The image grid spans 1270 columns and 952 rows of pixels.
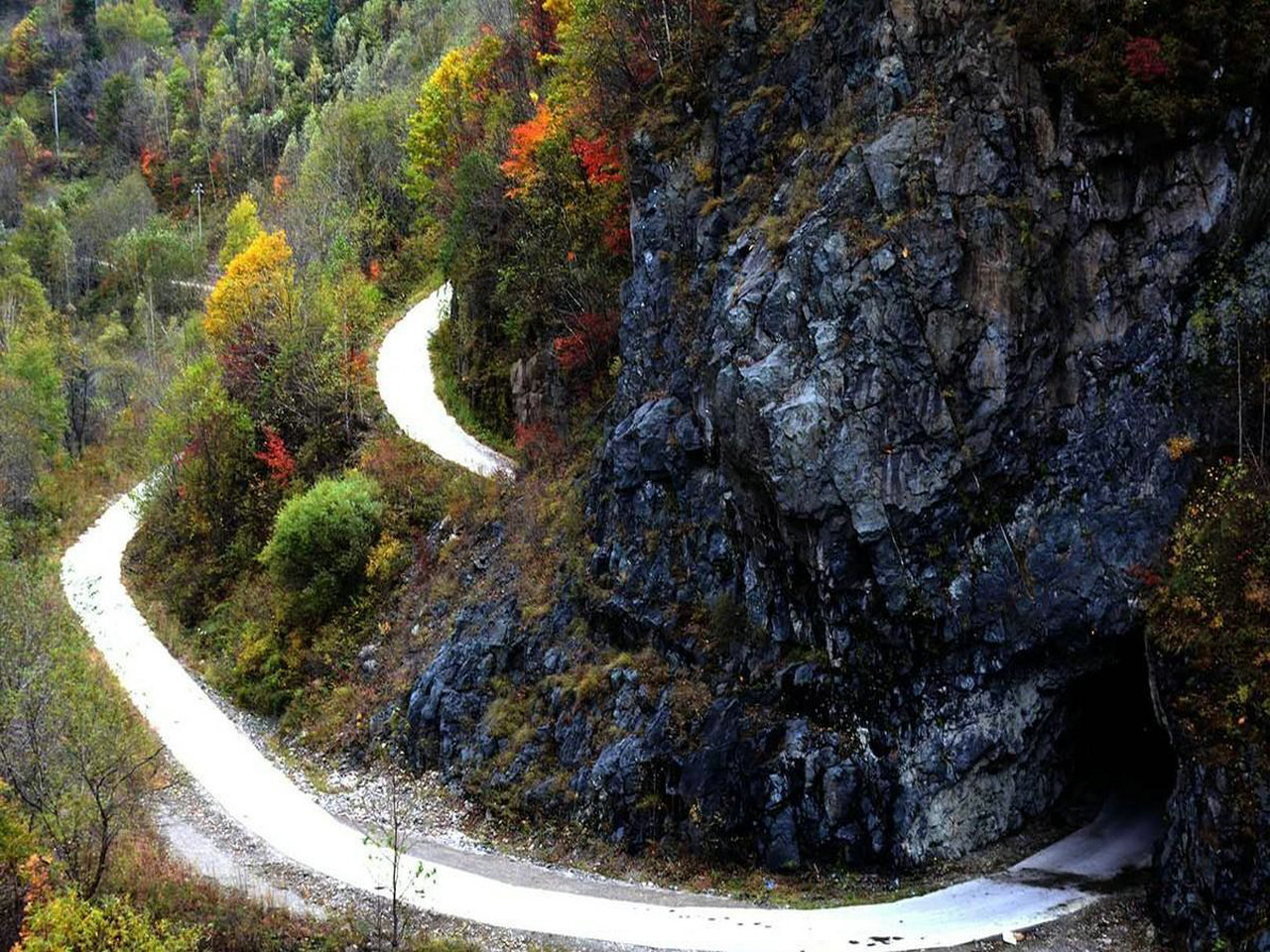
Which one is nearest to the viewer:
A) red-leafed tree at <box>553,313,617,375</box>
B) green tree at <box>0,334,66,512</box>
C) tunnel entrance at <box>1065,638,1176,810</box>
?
tunnel entrance at <box>1065,638,1176,810</box>

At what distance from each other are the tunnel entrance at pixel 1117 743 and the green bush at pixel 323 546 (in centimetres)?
1863

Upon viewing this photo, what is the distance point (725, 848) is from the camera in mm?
18203

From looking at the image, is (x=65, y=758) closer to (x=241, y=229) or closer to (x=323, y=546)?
(x=323, y=546)

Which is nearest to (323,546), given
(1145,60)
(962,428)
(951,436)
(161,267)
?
(951,436)

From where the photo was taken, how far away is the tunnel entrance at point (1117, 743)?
738 inches

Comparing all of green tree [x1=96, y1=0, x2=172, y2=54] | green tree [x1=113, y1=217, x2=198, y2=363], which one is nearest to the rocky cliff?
green tree [x1=113, y1=217, x2=198, y2=363]

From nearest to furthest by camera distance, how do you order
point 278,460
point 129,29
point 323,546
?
point 323,546
point 278,460
point 129,29

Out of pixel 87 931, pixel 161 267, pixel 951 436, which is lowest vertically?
pixel 87 931

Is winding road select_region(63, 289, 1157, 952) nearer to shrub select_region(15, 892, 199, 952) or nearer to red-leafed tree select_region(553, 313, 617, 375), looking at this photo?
shrub select_region(15, 892, 199, 952)

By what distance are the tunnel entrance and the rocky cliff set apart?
16 centimetres

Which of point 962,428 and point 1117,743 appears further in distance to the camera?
point 1117,743

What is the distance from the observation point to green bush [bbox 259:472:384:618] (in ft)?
94.3

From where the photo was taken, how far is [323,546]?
94.5ft

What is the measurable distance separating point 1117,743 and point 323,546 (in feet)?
65.9
